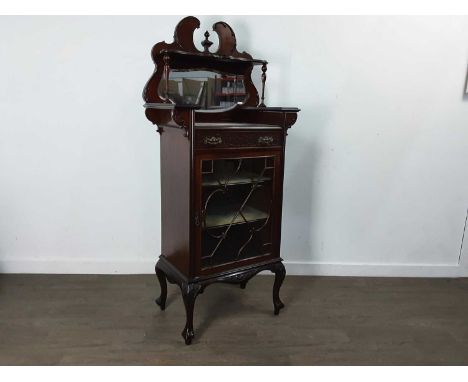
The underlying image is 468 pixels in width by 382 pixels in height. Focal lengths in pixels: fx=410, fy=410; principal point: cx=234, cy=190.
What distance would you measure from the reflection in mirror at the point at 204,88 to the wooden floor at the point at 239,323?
1078 millimetres

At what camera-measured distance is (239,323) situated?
2037 millimetres

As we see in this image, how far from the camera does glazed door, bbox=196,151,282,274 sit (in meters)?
1.81

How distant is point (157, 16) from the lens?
221 centimetres

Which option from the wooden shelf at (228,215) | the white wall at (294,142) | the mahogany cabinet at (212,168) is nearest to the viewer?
the mahogany cabinet at (212,168)

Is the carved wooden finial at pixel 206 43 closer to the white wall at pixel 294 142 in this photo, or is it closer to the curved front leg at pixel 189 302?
the white wall at pixel 294 142

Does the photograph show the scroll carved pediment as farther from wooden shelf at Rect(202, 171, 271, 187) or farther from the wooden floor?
the wooden floor

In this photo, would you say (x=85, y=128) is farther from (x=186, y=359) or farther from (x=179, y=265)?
(x=186, y=359)

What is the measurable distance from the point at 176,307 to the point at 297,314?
64 cm

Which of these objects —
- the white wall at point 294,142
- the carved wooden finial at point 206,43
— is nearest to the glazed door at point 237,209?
the white wall at point 294,142

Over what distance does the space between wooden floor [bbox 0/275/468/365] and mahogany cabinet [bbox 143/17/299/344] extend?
0.14 meters

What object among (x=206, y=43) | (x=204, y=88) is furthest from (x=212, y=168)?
(x=206, y=43)

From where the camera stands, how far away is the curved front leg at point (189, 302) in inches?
→ 72.0


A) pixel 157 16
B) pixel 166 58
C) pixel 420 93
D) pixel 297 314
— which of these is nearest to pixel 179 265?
pixel 297 314

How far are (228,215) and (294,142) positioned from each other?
754 mm
